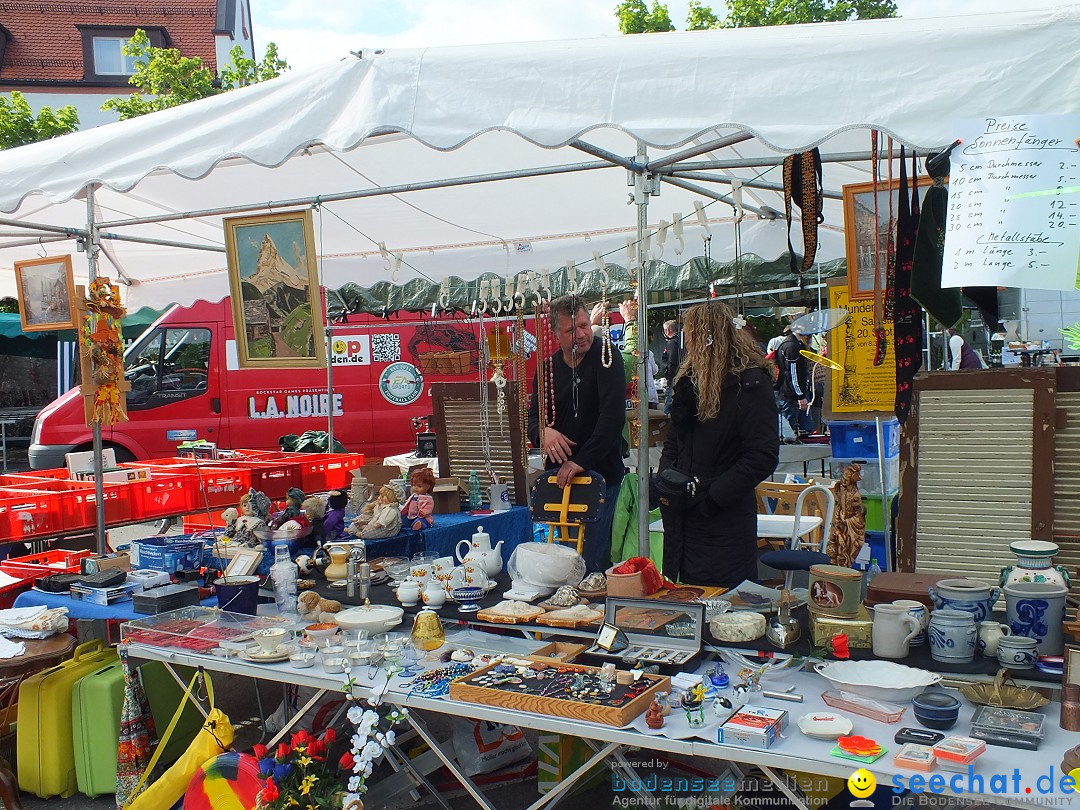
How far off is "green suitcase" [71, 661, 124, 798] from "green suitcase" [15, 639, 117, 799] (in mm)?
58

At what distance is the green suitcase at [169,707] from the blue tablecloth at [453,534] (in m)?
0.89

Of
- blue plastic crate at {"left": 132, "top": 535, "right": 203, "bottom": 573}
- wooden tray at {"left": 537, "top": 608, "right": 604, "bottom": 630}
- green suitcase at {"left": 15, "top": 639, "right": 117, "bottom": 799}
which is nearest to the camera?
wooden tray at {"left": 537, "top": 608, "right": 604, "bottom": 630}

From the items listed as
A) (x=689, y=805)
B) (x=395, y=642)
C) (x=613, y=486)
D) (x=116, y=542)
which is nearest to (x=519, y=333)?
(x=613, y=486)

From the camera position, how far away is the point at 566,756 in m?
2.84

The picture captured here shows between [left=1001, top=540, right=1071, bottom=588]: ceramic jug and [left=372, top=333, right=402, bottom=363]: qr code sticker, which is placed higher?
[left=372, top=333, right=402, bottom=363]: qr code sticker

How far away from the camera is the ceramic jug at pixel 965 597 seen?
2.27 metres

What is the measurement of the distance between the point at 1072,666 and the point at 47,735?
345 cm

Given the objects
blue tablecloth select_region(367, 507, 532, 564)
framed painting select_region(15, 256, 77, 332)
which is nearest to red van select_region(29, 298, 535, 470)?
blue tablecloth select_region(367, 507, 532, 564)

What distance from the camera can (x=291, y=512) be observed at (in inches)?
150

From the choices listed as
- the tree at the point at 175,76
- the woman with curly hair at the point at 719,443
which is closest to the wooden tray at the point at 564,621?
the woman with curly hair at the point at 719,443

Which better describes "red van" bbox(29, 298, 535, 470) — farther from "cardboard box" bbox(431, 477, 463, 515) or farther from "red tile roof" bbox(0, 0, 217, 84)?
"red tile roof" bbox(0, 0, 217, 84)

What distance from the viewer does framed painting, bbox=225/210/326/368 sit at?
3385 millimetres

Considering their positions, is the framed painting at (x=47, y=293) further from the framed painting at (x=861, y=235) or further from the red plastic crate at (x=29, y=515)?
the framed painting at (x=861, y=235)

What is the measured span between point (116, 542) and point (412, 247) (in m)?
4.15
